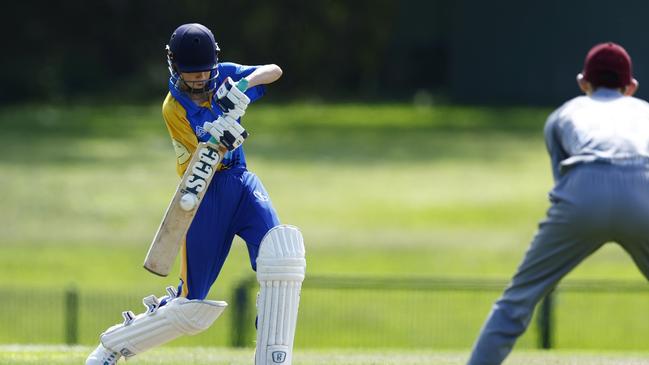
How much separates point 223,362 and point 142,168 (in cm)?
2314

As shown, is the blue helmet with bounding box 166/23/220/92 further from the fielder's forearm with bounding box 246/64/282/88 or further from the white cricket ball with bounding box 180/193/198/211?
the white cricket ball with bounding box 180/193/198/211

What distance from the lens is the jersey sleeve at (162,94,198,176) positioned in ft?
23.3

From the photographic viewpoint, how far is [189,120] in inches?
279

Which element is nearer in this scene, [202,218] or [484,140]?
[202,218]

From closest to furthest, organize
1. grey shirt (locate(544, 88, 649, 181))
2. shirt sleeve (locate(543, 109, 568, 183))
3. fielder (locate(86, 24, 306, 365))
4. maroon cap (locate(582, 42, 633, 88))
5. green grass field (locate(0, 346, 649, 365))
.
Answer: grey shirt (locate(544, 88, 649, 181)) → shirt sleeve (locate(543, 109, 568, 183)) → maroon cap (locate(582, 42, 633, 88)) → fielder (locate(86, 24, 306, 365)) → green grass field (locate(0, 346, 649, 365))

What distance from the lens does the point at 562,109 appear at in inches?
262

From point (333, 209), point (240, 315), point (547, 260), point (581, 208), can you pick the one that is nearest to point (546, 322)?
point (240, 315)

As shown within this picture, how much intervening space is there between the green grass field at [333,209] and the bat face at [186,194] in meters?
7.55

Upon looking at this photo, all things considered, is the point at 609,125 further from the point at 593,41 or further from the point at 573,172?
the point at 593,41

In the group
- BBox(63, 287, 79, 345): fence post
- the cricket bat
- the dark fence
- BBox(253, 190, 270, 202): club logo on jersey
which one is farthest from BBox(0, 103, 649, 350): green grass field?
the cricket bat

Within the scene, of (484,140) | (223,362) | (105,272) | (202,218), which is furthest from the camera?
(484,140)

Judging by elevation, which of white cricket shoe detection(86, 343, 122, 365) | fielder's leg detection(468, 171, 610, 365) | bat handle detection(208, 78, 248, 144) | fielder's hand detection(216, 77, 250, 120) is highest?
bat handle detection(208, 78, 248, 144)

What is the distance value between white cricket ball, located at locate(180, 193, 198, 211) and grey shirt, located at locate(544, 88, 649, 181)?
5.33 feet

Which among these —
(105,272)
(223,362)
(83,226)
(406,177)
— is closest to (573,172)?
(223,362)
